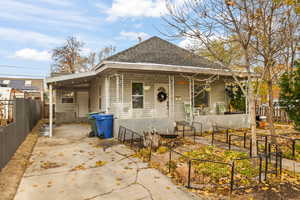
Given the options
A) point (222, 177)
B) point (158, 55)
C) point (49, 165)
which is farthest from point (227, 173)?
point (158, 55)

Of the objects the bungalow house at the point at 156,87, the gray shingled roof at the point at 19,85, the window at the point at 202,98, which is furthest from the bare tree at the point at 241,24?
the gray shingled roof at the point at 19,85

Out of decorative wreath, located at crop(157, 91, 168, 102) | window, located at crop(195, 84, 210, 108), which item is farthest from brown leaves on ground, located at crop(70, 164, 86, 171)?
window, located at crop(195, 84, 210, 108)

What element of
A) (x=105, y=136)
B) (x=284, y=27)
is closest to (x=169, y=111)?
(x=105, y=136)

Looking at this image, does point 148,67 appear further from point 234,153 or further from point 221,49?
point 234,153

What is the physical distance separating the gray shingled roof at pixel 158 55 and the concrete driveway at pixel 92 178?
5.18 metres

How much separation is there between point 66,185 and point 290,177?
4.62 metres

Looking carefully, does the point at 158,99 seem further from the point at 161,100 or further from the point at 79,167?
the point at 79,167

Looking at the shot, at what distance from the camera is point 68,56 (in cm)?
2477

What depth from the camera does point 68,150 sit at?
241 inches

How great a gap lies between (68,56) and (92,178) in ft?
79.7

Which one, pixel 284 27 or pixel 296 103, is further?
pixel 296 103

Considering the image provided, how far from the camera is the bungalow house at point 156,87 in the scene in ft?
26.9

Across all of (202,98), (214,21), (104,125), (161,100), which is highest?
(214,21)

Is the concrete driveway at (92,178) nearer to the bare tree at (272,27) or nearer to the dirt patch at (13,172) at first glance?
the dirt patch at (13,172)
